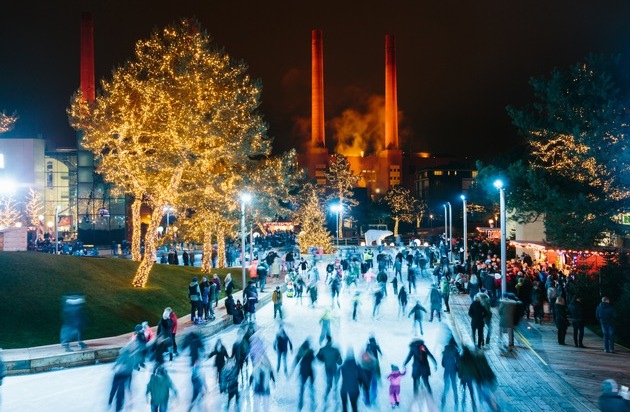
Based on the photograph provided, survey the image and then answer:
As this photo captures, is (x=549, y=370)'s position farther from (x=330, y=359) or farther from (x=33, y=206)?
(x=33, y=206)

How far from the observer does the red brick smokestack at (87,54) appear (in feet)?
226

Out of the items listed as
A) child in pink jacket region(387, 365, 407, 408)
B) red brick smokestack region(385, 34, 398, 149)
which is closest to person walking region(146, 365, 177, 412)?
child in pink jacket region(387, 365, 407, 408)

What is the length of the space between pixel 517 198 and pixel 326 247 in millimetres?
25220

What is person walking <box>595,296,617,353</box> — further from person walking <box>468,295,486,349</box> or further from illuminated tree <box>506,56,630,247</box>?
illuminated tree <box>506,56,630,247</box>

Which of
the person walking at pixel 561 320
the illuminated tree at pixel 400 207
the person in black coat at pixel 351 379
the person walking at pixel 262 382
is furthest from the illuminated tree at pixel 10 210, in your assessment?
the person in black coat at pixel 351 379

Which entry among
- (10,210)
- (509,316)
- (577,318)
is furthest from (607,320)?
(10,210)

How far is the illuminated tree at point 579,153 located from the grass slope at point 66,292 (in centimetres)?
1578

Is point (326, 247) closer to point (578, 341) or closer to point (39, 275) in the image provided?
point (39, 275)

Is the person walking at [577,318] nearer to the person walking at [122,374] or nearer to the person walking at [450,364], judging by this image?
the person walking at [450,364]

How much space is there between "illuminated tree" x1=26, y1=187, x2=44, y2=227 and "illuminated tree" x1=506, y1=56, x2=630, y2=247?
4934 centimetres

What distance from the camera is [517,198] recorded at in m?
27.2

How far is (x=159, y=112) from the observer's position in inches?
972

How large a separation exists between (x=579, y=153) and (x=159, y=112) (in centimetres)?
1727

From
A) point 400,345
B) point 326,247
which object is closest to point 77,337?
point 400,345
